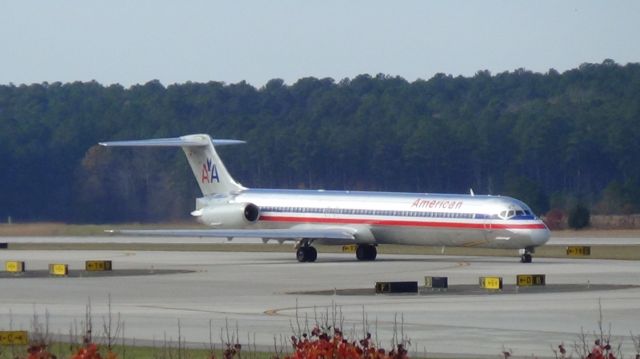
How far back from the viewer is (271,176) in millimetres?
114062

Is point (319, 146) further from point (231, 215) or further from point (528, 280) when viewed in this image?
point (528, 280)

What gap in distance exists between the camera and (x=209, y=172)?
56.7 m

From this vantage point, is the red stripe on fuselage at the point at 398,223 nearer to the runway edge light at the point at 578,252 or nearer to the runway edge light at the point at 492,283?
the runway edge light at the point at 578,252

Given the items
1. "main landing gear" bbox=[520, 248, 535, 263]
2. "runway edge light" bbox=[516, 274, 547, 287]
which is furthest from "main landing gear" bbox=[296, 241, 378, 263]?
"runway edge light" bbox=[516, 274, 547, 287]

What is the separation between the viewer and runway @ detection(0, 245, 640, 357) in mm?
22938

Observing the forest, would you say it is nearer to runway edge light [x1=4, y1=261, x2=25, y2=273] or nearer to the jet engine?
the jet engine

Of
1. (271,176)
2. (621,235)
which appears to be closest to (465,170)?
(271,176)

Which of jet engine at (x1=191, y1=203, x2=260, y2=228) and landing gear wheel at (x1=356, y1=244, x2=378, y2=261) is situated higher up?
jet engine at (x1=191, y1=203, x2=260, y2=228)

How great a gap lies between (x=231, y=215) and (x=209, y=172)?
3860 millimetres

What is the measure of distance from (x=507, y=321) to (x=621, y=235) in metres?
50.0

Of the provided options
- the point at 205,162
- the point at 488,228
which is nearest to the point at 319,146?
the point at 205,162

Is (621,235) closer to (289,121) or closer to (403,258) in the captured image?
(403,258)

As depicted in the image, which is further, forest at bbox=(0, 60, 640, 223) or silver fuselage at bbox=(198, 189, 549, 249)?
forest at bbox=(0, 60, 640, 223)

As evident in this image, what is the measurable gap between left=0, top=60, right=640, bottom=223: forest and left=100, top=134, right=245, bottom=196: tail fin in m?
32.6
